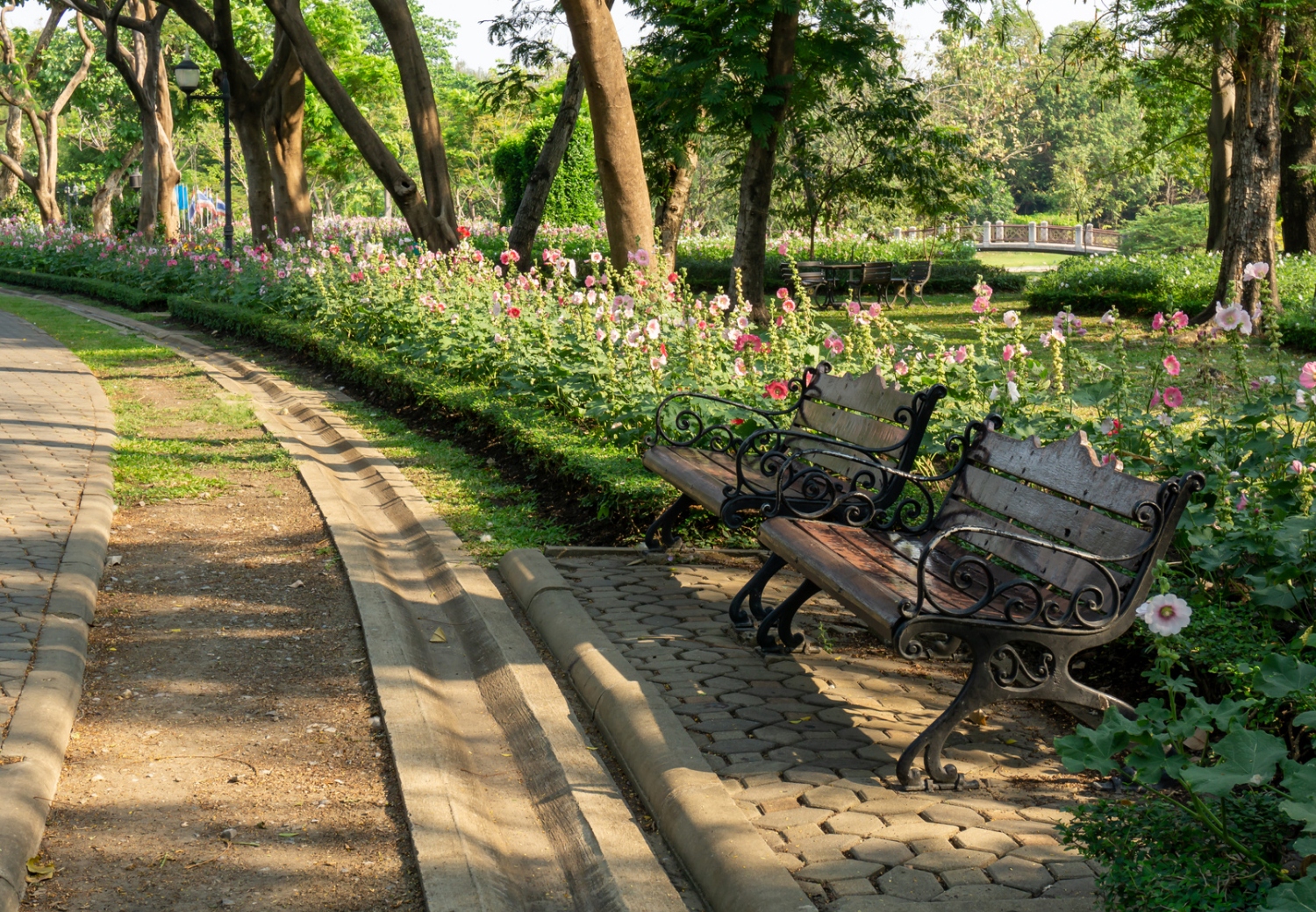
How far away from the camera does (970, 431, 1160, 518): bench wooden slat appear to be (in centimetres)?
364

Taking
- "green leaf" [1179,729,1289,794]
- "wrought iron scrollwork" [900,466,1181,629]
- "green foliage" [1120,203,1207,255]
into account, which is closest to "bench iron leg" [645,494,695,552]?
"wrought iron scrollwork" [900,466,1181,629]

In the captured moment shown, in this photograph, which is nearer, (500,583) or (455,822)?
(455,822)

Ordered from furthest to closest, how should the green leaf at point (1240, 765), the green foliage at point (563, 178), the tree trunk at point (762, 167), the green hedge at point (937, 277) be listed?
the green foliage at point (563, 178), the green hedge at point (937, 277), the tree trunk at point (762, 167), the green leaf at point (1240, 765)

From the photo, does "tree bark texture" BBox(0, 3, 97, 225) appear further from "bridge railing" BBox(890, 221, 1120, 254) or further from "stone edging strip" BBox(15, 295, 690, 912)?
"bridge railing" BBox(890, 221, 1120, 254)

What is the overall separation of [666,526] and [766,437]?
26.7 inches

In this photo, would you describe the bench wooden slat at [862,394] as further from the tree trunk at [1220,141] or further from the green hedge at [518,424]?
the tree trunk at [1220,141]

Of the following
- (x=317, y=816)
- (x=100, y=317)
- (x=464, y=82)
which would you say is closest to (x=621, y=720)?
(x=317, y=816)

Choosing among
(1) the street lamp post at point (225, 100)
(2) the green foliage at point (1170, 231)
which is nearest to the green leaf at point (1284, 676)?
(1) the street lamp post at point (225, 100)

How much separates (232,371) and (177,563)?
8.66 metres

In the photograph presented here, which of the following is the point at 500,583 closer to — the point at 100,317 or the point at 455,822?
the point at 455,822

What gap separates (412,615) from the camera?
549 cm

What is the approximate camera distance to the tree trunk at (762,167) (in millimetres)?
16969

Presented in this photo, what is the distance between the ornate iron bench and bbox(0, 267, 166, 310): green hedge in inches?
740

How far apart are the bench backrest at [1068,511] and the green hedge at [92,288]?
2134 centimetres
